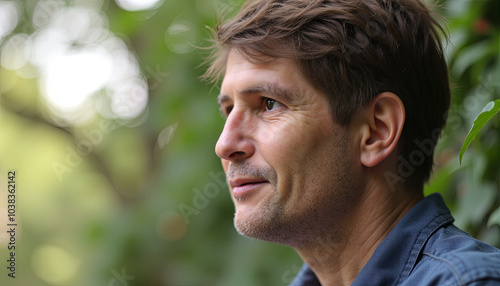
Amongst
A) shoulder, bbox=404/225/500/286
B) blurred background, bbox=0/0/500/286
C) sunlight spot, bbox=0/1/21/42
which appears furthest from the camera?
sunlight spot, bbox=0/1/21/42

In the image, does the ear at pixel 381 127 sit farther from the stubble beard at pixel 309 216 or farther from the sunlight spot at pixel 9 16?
the sunlight spot at pixel 9 16

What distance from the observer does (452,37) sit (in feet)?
6.59

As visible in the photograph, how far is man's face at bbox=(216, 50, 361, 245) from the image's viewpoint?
1539 mm

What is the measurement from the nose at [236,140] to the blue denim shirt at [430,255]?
46cm

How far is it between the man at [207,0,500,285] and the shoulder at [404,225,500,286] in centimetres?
15

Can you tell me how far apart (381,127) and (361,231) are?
1.00ft

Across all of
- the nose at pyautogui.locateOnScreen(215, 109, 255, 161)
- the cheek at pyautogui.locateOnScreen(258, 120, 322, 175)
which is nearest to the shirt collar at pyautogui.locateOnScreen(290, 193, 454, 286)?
the cheek at pyautogui.locateOnScreen(258, 120, 322, 175)

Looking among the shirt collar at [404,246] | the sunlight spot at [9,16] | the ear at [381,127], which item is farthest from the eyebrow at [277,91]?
the sunlight spot at [9,16]

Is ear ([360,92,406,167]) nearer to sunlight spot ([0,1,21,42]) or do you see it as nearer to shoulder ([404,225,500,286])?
shoulder ([404,225,500,286])

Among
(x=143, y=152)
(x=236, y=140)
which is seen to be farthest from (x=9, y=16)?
(x=236, y=140)

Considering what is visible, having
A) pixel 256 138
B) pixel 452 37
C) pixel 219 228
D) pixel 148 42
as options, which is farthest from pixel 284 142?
pixel 148 42

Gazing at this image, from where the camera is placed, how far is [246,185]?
5.26ft

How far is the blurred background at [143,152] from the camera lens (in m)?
1.98

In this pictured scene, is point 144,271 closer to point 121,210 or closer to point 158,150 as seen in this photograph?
point 121,210
